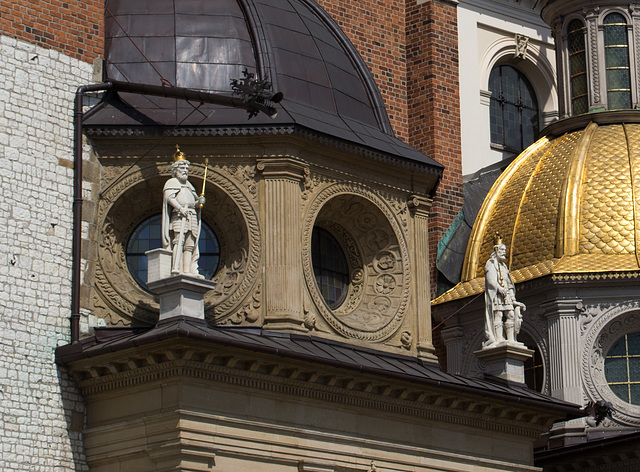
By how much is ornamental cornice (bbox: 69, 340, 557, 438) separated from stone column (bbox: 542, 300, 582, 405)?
5.74 metres

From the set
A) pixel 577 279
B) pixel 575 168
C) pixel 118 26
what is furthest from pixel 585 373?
pixel 118 26

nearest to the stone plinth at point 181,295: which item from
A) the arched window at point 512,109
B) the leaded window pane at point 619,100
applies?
the leaded window pane at point 619,100

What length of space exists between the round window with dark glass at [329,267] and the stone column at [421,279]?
42.2 inches

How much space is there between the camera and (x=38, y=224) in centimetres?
2241

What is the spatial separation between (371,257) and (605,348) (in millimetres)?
7110

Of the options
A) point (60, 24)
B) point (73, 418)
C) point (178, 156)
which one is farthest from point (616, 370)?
point (60, 24)

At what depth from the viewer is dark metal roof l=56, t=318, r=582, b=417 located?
2117 cm

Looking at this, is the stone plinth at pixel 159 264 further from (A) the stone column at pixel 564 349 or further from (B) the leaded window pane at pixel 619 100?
(B) the leaded window pane at pixel 619 100

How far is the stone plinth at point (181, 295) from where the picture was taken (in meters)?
21.6

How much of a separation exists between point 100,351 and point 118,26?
5708 mm

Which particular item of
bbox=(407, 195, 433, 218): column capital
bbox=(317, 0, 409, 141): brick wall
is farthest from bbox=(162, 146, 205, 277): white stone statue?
bbox=(317, 0, 409, 141): brick wall

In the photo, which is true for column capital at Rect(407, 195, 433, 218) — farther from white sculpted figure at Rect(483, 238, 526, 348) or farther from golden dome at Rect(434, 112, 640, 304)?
golden dome at Rect(434, 112, 640, 304)

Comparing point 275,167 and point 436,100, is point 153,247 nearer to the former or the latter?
point 275,167

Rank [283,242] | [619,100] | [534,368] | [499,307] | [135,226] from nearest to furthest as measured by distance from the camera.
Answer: [283,242], [135,226], [499,307], [534,368], [619,100]
